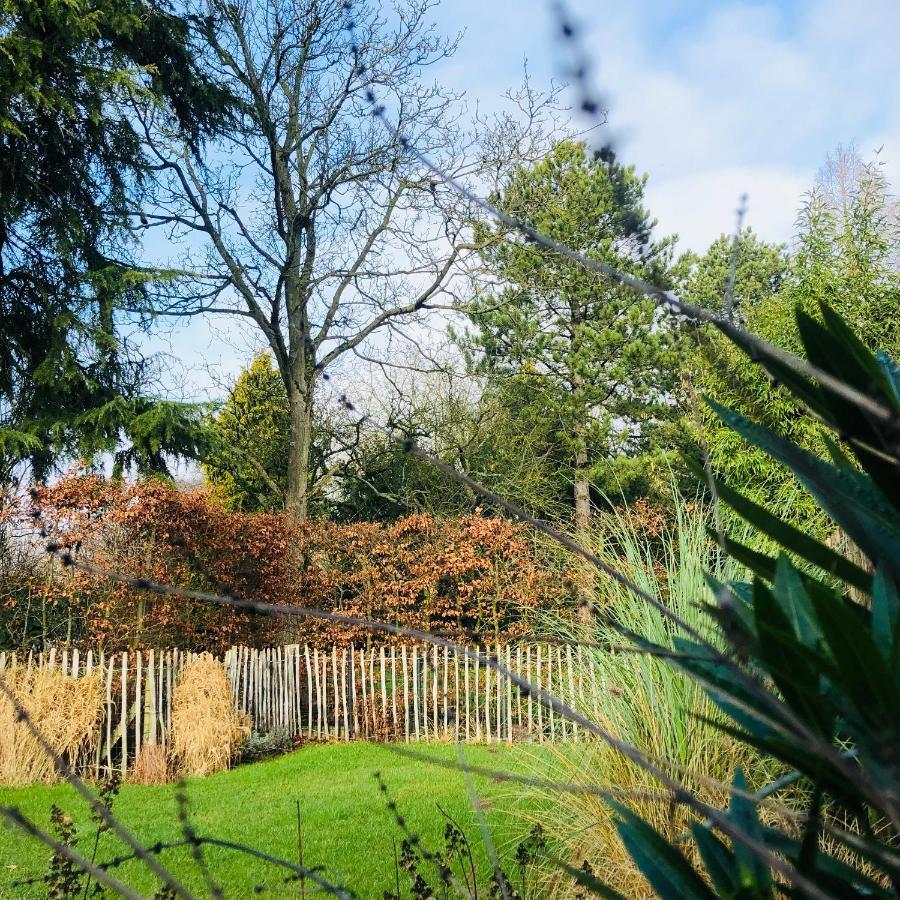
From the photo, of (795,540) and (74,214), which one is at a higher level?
(74,214)

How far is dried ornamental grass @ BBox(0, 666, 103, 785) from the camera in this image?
7945 millimetres

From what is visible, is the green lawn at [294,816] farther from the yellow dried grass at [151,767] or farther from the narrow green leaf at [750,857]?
the narrow green leaf at [750,857]

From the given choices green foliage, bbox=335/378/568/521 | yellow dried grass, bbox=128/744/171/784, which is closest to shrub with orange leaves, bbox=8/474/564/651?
yellow dried grass, bbox=128/744/171/784

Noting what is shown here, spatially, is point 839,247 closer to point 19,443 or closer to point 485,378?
point 485,378

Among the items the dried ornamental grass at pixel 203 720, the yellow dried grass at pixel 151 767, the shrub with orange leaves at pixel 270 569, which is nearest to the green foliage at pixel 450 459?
the shrub with orange leaves at pixel 270 569

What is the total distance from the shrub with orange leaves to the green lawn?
2.19 meters

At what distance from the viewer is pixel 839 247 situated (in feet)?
42.9

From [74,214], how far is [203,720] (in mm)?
8272

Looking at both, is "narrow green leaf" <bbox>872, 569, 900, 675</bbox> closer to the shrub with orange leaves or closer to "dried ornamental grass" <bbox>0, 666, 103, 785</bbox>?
"dried ornamental grass" <bbox>0, 666, 103, 785</bbox>

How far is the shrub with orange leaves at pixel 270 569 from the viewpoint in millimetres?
9844

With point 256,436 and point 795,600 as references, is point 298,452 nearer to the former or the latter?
point 256,436

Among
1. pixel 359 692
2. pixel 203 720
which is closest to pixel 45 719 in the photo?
pixel 203 720

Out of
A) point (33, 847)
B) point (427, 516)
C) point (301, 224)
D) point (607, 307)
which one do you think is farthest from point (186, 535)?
point (607, 307)

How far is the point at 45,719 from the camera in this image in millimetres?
8062
